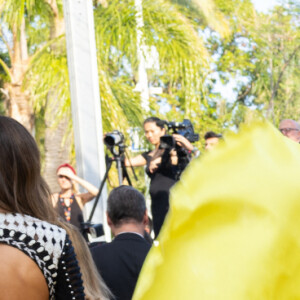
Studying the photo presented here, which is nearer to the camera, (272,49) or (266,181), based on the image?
(266,181)

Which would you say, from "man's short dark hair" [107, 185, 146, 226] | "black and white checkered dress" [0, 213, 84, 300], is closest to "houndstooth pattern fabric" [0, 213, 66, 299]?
"black and white checkered dress" [0, 213, 84, 300]

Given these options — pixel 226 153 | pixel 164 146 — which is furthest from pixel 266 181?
pixel 164 146

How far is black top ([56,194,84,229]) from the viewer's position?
5.24m

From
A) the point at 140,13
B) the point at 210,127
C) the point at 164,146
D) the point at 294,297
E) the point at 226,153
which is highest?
the point at 140,13

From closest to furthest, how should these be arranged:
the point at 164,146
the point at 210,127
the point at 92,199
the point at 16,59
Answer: the point at 164,146, the point at 92,199, the point at 16,59, the point at 210,127

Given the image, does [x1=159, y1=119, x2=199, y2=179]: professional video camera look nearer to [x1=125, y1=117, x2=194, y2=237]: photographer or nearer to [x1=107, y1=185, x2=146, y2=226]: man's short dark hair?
[x1=125, y1=117, x2=194, y2=237]: photographer

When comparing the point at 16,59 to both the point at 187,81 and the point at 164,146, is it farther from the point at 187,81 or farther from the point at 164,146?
the point at 164,146

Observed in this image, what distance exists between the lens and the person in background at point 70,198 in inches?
207


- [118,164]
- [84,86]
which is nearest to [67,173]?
[118,164]

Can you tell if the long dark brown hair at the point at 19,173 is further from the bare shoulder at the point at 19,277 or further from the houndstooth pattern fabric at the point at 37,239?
the bare shoulder at the point at 19,277

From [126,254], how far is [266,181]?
2516mm

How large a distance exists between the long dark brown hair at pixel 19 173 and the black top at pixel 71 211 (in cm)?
351

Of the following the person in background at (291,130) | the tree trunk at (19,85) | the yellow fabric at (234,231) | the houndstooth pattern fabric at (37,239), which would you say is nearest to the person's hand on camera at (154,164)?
the person in background at (291,130)

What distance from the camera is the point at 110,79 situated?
7633mm
